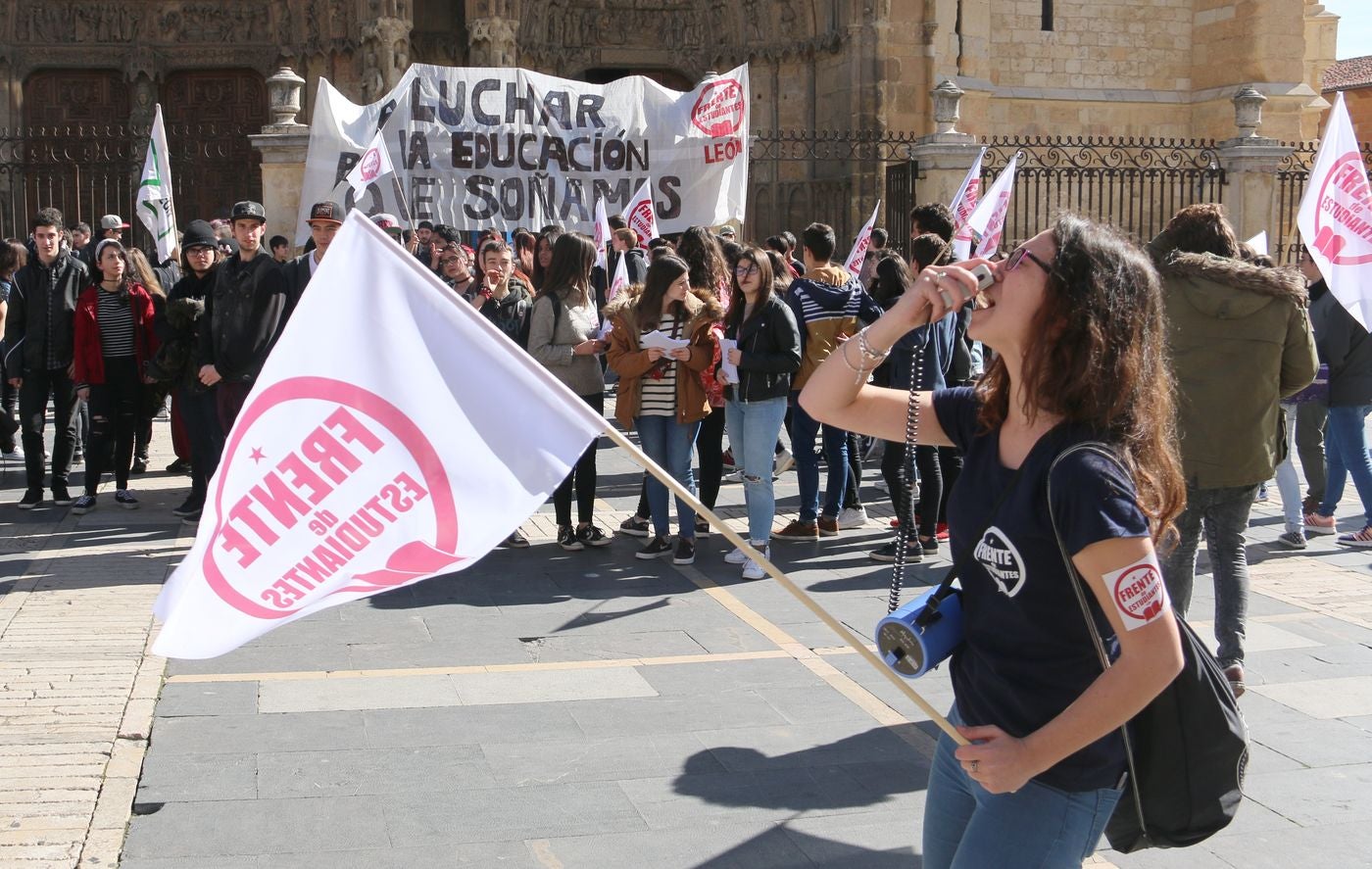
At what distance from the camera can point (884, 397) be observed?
10.4 feet

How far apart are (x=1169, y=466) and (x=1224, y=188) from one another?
19.1 metres

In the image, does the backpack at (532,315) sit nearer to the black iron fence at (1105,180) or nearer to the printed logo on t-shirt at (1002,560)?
the printed logo on t-shirt at (1002,560)

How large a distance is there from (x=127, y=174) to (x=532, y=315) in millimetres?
14010

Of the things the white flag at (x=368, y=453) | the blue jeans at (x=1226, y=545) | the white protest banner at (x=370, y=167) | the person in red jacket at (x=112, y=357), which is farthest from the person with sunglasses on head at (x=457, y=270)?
the white flag at (x=368, y=453)

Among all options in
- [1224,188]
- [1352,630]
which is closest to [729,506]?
[1352,630]

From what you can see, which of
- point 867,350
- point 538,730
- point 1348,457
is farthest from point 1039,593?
point 1348,457

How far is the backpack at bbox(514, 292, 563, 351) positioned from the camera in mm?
8578

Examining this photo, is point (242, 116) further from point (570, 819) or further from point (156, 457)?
point (570, 819)

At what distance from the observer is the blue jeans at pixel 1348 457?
8.86m

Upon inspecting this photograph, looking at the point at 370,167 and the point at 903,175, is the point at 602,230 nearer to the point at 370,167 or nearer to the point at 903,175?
the point at 370,167

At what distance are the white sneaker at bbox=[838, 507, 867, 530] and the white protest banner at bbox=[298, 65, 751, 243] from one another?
5877 mm

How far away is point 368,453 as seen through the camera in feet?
9.78

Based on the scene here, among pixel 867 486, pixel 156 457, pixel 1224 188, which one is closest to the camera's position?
pixel 867 486

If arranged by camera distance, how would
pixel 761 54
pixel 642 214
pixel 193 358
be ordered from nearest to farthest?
pixel 193 358, pixel 642 214, pixel 761 54
